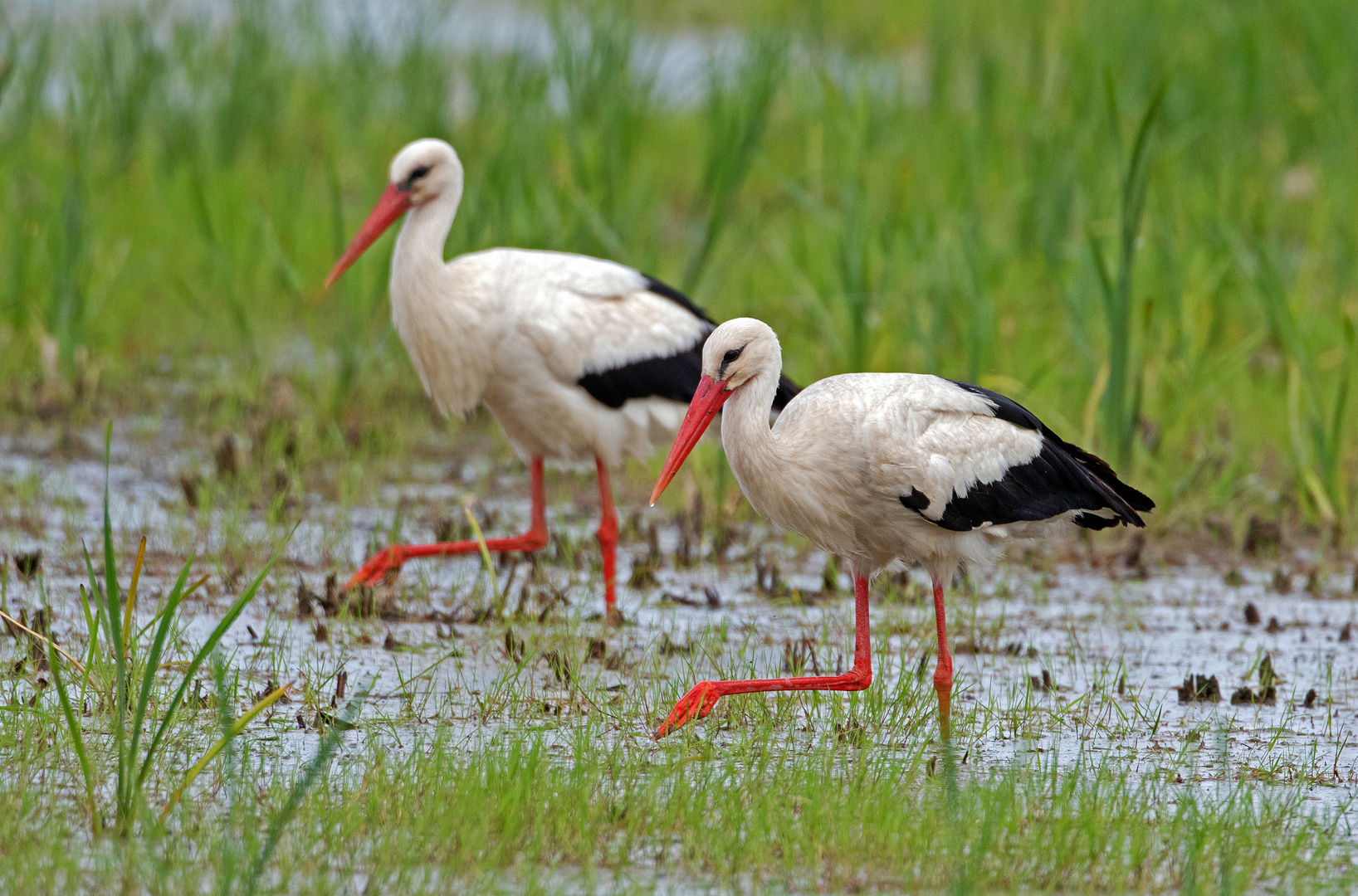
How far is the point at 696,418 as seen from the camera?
4.33 metres

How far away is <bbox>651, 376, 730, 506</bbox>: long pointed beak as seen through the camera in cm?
428

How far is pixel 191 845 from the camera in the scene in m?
3.20

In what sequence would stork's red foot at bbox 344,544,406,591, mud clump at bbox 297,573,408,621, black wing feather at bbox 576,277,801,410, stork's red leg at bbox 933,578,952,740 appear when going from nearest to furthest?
1. stork's red leg at bbox 933,578,952,740
2. mud clump at bbox 297,573,408,621
3. stork's red foot at bbox 344,544,406,591
4. black wing feather at bbox 576,277,801,410

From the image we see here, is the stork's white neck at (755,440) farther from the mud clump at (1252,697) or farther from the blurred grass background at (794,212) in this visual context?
the blurred grass background at (794,212)

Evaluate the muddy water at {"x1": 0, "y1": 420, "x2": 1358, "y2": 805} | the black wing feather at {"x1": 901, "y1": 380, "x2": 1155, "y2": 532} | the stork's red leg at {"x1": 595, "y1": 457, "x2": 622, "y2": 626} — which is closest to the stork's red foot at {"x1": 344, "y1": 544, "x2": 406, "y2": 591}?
the muddy water at {"x1": 0, "y1": 420, "x2": 1358, "y2": 805}

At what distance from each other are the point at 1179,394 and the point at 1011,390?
62 centimetres

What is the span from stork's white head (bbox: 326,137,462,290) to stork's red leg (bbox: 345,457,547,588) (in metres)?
0.98

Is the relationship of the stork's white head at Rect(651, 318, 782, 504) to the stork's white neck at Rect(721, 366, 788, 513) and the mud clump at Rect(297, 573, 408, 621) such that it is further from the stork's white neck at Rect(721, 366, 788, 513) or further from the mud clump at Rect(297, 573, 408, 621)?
the mud clump at Rect(297, 573, 408, 621)

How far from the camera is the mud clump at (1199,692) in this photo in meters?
4.52

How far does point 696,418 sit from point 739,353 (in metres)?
0.21

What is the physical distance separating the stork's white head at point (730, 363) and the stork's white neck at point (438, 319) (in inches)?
57.0

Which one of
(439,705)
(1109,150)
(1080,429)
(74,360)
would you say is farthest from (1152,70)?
(439,705)

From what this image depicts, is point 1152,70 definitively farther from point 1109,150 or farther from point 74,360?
point 74,360

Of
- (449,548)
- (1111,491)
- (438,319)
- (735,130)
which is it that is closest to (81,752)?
(449,548)
